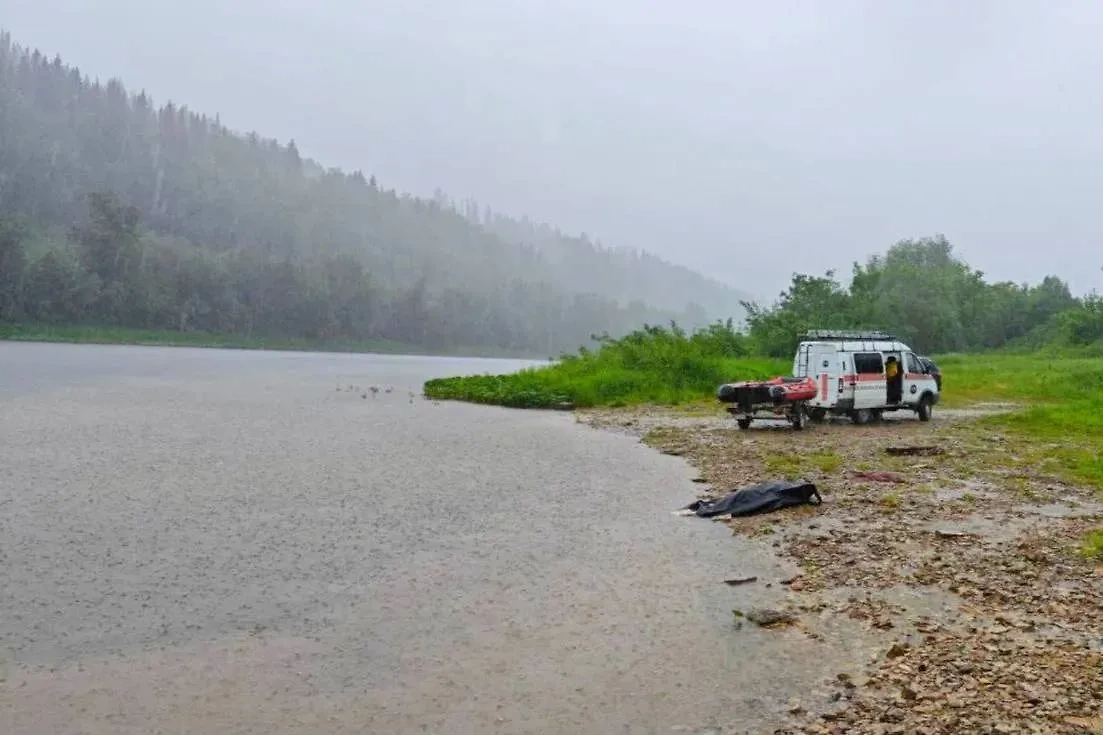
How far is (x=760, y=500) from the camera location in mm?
13367

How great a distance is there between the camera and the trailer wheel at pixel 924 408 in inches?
1085

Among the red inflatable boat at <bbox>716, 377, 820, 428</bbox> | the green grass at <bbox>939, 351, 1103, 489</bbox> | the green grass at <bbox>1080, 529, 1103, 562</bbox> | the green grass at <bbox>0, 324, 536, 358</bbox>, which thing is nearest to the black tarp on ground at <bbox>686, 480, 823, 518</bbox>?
the green grass at <bbox>1080, 529, 1103, 562</bbox>

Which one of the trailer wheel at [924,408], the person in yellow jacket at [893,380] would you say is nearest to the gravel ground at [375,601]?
the person in yellow jacket at [893,380]

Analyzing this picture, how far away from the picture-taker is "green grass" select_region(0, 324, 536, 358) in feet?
331

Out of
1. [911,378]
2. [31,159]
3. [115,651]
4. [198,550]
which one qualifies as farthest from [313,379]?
[31,159]

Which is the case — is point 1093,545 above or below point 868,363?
below

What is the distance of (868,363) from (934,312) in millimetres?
54872

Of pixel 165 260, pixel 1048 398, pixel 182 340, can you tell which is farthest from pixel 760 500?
pixel 165 260

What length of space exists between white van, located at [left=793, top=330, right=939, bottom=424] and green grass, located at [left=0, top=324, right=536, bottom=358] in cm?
9823

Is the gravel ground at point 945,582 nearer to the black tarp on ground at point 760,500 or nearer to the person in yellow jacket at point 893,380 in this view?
the black tarp on ground at point 760,500

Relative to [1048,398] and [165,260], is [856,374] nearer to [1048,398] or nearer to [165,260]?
[1048,398]

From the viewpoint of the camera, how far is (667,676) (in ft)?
22.7

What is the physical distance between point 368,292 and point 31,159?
6581 cm

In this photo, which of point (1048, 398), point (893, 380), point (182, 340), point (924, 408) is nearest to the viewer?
point (893, 380)
